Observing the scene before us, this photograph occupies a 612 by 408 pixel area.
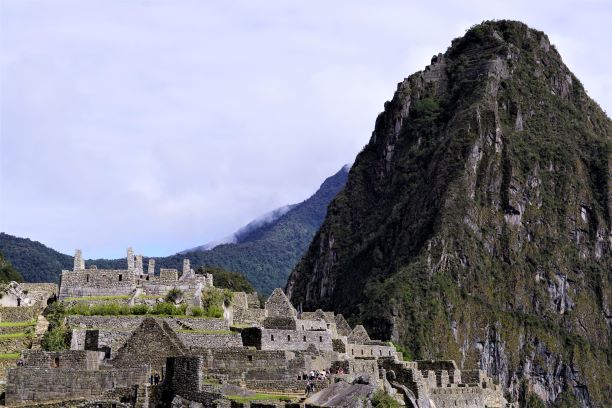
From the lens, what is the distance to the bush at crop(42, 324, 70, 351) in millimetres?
50438

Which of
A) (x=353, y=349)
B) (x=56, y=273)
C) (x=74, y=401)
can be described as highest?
(x=56, y=273)

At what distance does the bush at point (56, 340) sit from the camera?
50.4 meters

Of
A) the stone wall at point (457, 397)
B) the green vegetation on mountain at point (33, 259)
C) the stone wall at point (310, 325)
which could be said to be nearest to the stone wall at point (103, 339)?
the stone wall at point (310, 325)

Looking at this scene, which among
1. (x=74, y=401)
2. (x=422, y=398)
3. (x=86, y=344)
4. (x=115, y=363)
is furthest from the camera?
(x=422, y=398)

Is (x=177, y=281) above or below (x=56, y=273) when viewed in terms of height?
below

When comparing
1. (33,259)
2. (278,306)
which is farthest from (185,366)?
(33,259)

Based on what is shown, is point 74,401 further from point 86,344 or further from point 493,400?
point 493,400

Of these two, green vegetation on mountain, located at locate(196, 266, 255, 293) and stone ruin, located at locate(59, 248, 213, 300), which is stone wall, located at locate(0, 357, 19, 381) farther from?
green vegetation on mountain, located at locate(196, 266, 255, 293)

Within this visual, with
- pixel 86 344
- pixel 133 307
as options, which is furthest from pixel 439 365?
pixel 86 344

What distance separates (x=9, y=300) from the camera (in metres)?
60.9

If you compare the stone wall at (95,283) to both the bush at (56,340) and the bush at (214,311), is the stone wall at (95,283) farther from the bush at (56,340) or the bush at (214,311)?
the bush at (56,340)

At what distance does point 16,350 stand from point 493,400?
3239 centimetres

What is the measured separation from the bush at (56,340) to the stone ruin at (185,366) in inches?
18.6

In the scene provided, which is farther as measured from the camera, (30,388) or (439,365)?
(439,365)
